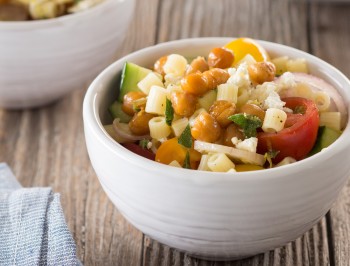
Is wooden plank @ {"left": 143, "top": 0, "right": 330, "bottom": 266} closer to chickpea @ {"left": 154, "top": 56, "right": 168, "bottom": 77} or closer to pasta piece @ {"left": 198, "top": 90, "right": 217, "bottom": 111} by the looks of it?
chickpea @ {"left": 154, "top": 56, "right": 168, "bottom": 77}

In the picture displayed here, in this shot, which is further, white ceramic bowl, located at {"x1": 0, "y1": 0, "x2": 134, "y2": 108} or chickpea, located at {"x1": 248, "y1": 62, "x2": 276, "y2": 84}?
white ceramic bowl, located at {"x1": 0, "y1": 0, "x2": 134, "y2": 108}

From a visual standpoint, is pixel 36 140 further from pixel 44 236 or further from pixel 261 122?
pixel 261 122

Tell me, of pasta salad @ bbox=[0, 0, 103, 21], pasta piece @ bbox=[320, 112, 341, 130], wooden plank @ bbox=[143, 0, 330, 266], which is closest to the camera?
pasta piece @ bbox=[320, 112, 341, 130]

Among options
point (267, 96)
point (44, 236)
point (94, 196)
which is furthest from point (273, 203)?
point (94, 196)

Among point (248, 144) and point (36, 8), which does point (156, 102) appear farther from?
point (36, 8)

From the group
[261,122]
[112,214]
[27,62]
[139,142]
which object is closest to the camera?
[261,122]

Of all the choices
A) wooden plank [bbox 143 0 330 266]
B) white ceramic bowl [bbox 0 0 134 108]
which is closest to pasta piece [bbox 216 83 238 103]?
white ceramic bowl [bbox 0 0 134 108]

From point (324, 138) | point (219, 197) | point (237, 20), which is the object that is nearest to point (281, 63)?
point (324, 138)
